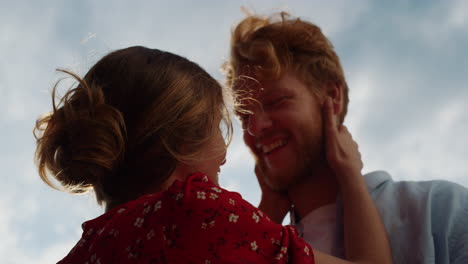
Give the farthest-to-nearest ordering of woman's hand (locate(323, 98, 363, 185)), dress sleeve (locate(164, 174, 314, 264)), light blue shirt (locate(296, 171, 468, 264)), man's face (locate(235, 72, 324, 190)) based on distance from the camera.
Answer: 1. man's face (locate(235, 72, 324, 190))
2. woman's hand (locate(323, 98, 363, 185))
3. light blue shirt (locate(296, 171, 468, 264))
4. dress sleeve (locate(164, 174, 314, 264))

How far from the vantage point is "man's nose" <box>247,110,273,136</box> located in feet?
9.40

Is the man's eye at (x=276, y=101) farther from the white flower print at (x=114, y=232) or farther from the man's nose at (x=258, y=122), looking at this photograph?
the white flower print at (x=114, y=232)

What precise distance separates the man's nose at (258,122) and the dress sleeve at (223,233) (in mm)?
1492

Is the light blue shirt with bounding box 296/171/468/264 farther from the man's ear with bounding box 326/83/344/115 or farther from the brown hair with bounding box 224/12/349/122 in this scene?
the brown hair with bounding box 224/12/349/122

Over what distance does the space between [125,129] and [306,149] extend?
1467 mm

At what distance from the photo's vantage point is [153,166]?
1.56 m

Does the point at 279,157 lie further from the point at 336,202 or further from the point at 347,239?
the point at 347,239

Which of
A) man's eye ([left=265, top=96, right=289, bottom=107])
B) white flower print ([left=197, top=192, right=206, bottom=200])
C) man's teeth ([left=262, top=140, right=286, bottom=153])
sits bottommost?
white flower print ([left=197, top=192, right=206, bottom=200])

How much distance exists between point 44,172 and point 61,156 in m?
0.13

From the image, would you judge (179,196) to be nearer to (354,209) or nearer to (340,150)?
(354,209)

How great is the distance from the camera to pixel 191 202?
133cm

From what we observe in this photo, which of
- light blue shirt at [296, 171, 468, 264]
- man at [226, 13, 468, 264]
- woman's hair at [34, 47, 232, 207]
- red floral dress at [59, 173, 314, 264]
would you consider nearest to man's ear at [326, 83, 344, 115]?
man at [226, 13, 468, 264]

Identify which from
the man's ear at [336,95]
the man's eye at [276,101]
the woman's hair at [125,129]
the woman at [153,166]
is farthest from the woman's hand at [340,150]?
the woman's hair at [125,129]

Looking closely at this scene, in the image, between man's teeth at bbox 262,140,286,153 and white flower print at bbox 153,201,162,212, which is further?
man's teeth at bbox 262,140,286,153
